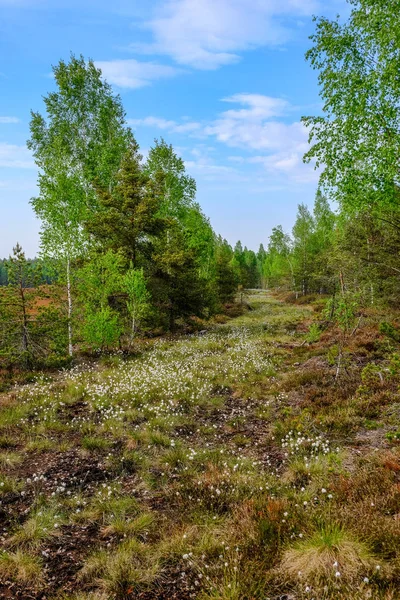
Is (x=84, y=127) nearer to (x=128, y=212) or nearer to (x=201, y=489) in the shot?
(x=128, y=212)

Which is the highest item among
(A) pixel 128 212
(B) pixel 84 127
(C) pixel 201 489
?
(B) pixel 84 127

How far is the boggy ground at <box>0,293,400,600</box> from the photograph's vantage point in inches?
156

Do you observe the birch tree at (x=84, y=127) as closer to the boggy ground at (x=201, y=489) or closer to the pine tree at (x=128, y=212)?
the pine tree at (x=128, y=212)

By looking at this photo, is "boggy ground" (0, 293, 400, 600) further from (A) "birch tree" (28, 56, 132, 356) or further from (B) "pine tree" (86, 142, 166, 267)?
(A) "birch tree" (28, 56, 132, 356)

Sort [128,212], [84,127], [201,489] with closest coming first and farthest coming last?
[201,489] → [128,212] → [84,127]

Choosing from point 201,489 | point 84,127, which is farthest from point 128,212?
point 201,489

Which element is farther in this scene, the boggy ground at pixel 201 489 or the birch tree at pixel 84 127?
the birch tree at pixel 84 127

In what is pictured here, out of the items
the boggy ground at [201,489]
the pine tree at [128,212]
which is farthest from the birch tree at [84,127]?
the boggy ground at [201,489]

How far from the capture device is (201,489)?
6078mm

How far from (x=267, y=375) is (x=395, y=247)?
9.78m

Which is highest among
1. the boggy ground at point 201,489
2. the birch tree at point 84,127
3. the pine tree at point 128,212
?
the birch tree at point 84,127

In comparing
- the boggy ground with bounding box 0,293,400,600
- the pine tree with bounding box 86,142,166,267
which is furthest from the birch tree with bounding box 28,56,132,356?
the boggy ground with bounding box 0,293,400,600

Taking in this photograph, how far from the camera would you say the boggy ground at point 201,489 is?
397 cm

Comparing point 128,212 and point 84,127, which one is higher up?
point 84,127
